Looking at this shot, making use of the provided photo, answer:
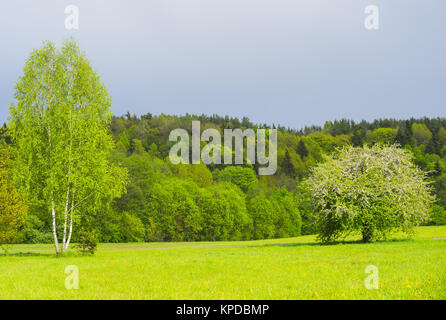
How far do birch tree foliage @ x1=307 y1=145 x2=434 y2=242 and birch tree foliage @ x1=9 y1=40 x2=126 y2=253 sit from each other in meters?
16.7

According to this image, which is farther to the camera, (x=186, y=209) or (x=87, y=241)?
(x=186, y=209)

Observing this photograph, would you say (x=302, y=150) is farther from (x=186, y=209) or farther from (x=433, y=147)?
(x=186, y=209)

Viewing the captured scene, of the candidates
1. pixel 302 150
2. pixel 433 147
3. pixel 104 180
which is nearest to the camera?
pixel 104 180

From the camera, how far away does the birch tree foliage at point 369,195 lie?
3048 centimetres

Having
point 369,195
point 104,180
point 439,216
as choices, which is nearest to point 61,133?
point 104,180

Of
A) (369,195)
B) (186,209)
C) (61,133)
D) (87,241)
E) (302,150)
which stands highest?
(302,150)

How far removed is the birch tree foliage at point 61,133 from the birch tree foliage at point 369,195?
16.7 m

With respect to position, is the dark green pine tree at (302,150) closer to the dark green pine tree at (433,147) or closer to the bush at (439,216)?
the dark green pine tree at (433,147)

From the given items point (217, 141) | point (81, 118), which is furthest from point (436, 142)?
point (81, 118)

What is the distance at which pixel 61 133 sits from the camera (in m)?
29.7

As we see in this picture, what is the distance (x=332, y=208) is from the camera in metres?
30.8

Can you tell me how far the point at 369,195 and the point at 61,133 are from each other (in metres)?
24.5

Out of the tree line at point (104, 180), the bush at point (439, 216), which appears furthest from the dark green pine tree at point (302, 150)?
the bush at point (439, 216)
